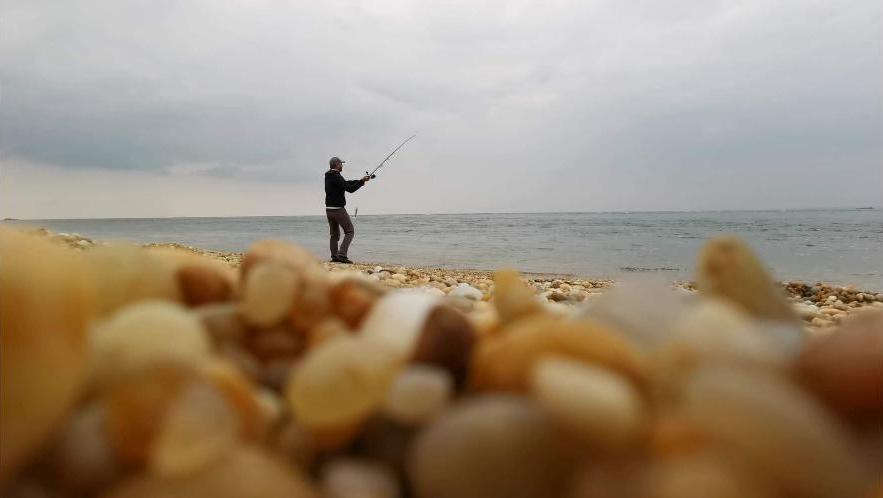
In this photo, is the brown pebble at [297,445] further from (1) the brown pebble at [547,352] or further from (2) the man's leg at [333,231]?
(2) the man's leg at [333,231]

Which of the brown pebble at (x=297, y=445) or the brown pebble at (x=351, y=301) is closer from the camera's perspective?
the brown pebble at (x=297, y=445)

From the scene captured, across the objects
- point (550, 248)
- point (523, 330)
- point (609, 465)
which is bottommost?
point (550, 248)

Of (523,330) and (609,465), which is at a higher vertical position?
(523,330)

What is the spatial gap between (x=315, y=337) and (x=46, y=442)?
0.37 meters

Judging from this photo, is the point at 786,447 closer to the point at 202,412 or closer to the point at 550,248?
the point at 202,412

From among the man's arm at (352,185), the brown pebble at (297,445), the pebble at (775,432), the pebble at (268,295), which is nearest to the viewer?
the pebble at (775,432)

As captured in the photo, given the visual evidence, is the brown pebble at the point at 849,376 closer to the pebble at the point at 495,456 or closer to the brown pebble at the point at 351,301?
the pebble at the point at 495,456

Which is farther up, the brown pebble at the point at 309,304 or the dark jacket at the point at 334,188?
the dark jacket at the point at 334,188

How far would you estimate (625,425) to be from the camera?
664 millimetres

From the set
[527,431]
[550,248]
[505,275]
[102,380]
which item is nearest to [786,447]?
[527,431]

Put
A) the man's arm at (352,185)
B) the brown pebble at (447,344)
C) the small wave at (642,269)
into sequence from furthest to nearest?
the small wave at (642,269) < the man's arm at (352,185) < the brown pebble at (447,344)

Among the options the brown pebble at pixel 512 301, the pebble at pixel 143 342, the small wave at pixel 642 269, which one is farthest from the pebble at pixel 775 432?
the small wave at pixel 642 269

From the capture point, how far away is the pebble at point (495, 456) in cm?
68

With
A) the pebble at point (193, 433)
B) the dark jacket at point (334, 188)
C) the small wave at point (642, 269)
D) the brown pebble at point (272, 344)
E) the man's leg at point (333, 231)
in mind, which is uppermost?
the dark jacket at point (334, 188)
